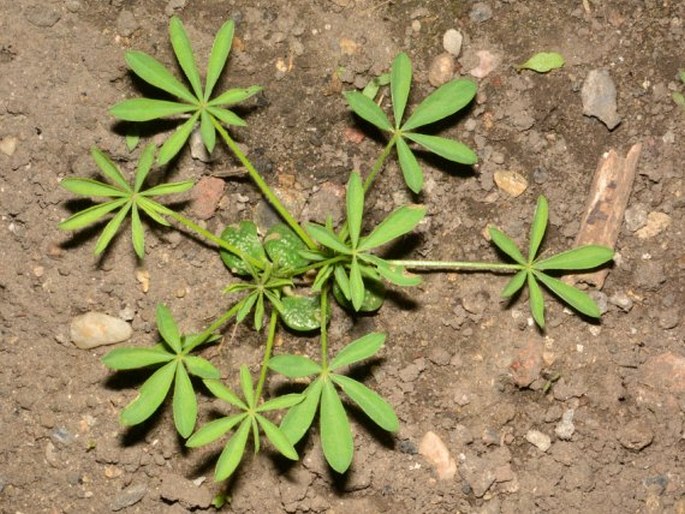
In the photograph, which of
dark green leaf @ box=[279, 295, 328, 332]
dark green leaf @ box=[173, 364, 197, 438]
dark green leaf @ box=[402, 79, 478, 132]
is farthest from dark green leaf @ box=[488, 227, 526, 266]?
dark green leaf @ box=[173, 364, 197, 438]

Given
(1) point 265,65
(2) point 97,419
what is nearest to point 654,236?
A: (1) point 265,65

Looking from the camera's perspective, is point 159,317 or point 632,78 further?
point 632,78

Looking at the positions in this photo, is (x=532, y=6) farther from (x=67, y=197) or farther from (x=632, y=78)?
(x=67, y=197)

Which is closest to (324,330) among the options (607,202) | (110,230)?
(110,230)

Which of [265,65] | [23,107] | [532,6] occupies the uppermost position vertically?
[23,107]

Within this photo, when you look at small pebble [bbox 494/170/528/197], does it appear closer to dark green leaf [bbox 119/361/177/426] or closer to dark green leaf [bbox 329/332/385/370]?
dark green leaf [bbox 329/332/385/370]

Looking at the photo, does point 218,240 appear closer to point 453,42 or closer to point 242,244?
point 242,244

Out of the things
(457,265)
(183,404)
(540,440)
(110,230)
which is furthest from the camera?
(540,440)
